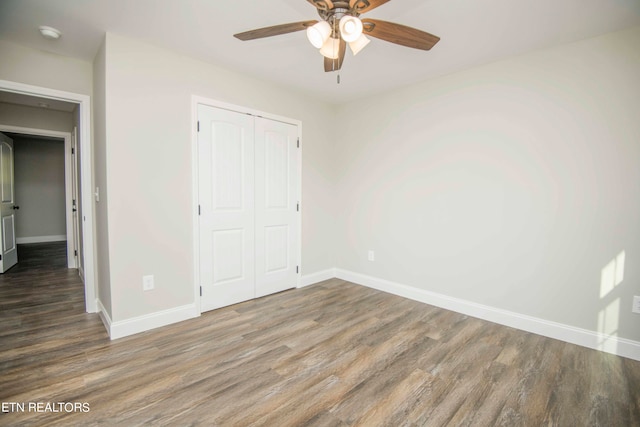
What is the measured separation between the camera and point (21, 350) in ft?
7.22

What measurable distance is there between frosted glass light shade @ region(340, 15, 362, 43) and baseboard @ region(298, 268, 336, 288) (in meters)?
2.98

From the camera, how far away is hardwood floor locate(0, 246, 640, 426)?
1.61m

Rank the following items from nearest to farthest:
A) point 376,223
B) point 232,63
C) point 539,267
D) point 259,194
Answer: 1. point 539,267
2. point 232,63
3. point 259,194
4. point 376,223

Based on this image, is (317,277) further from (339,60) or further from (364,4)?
(364,4)

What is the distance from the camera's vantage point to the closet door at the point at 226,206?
292 centimetres

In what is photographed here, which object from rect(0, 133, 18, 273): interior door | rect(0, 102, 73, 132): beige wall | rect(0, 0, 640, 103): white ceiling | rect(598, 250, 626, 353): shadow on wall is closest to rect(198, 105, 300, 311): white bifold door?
rect(0, 0, 640, 103): white ceiling

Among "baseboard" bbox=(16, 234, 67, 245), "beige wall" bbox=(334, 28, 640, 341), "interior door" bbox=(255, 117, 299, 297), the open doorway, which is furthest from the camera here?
"baseboard" bbox=(16, 234, 67, 245)

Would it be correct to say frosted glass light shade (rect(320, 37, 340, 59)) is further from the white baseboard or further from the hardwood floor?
the white baseboard

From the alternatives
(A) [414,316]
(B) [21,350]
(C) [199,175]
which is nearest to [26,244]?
(B) [21,350]

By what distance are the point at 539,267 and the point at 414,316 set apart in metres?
1.20

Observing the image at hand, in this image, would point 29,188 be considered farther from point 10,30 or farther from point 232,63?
point 232,63

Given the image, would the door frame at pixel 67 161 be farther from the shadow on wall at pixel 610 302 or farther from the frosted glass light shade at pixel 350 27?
the shadow on wall at pixel 610 302

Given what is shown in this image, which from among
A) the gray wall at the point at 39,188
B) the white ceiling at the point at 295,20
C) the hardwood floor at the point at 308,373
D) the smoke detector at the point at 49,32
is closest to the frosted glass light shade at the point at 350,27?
the white ceiling at the point at 295,20

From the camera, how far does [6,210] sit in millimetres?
4355
